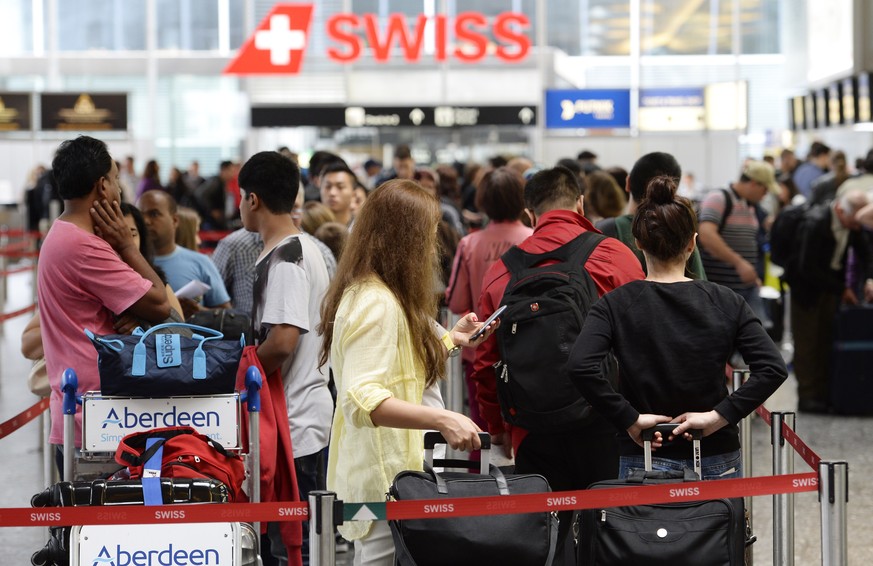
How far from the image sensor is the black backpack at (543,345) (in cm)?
433

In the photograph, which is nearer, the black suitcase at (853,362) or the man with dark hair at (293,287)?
the man with dark hair at (293,287)

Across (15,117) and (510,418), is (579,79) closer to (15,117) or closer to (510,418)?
(15,117)

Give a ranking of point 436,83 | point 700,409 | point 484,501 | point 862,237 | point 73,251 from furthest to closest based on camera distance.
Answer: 1. point 436,83
2. point 862,237
3. point 73,251
4. point 700,409
5. point 484,501

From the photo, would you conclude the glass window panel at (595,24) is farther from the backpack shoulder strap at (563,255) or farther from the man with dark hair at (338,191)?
the backpack shoulder strap at (563,255)

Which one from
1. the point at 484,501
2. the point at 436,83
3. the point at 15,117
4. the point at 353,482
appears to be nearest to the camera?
the point at 484,501

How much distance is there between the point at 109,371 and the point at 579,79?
2053cm

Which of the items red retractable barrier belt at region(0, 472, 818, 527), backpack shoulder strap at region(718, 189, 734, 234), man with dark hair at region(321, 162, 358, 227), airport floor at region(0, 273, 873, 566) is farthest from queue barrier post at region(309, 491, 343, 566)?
backpack shoulder strap at region(718, 189, 734, 234)

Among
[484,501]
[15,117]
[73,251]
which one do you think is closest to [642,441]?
[484,501]

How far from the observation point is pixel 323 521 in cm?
338

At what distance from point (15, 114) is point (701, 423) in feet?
65.1

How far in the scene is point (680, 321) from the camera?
383 centimetres

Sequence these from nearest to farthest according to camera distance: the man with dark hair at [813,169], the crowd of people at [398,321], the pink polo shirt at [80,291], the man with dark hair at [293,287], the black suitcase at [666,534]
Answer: the black suitcase at [666,534] → the crowd of people at [398,321] → the pink polo shirt at [80,291] → the man with dark hair at [293,287] → the man with dark hair at [813,169]

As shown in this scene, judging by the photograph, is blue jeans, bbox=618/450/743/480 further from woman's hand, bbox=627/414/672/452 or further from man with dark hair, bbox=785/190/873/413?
man with dark hair, bbox=785/190/873/413

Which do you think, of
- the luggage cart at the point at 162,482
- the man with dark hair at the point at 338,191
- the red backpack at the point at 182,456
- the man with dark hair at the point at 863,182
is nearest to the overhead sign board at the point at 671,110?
the man with dark hair at the point at 863,182
